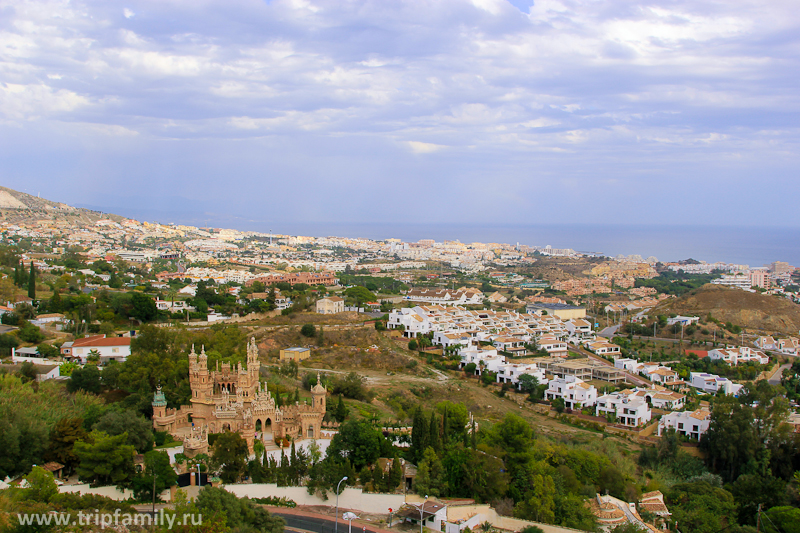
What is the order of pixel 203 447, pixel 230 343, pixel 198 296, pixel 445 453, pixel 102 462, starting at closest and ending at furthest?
pixel 102 462 → pixel 203 447 → pixel 445 453 → pixel 230 343 → pixel 198 296

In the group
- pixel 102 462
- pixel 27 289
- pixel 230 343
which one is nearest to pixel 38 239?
pixel 27 289

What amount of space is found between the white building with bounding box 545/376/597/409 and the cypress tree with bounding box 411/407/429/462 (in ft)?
40.2

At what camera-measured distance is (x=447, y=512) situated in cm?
1383

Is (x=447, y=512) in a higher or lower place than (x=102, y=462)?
lower

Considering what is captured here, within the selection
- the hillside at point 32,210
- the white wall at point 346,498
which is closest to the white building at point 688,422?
the white wall at point 346,498

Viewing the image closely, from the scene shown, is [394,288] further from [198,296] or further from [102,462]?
[102,462]

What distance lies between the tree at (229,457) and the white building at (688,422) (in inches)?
638

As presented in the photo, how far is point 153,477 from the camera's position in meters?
12.9

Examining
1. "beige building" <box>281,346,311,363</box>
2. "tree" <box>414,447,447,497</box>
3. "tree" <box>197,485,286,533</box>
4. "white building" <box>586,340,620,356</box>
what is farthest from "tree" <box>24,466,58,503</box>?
"white building" <box>586,340,620,356</box>

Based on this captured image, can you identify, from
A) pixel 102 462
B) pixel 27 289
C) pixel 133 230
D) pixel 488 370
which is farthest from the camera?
pixel 133 230

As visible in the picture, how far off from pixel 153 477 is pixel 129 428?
1.97 m

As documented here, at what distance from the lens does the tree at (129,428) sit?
14281 millimetres

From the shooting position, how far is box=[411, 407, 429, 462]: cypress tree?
1615 cm

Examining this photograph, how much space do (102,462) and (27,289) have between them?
2527 cm
